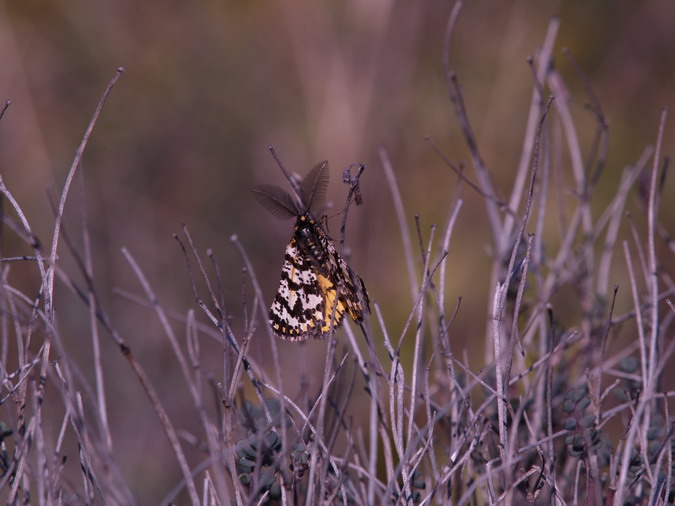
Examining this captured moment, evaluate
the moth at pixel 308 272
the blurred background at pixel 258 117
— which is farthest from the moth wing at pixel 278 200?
the blurred background at pixel 258 117

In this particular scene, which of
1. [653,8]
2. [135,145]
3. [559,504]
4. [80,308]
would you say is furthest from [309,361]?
[653,8]

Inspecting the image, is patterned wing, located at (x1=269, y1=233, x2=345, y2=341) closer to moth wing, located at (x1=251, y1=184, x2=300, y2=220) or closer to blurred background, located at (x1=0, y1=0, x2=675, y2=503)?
moth wing, located at (x1=251, y1=184, x2=300, y2=220)

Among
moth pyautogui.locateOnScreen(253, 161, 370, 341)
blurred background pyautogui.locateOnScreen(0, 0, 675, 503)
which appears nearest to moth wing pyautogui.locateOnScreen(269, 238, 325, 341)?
moth pyautogui.locateOnScreen(253, 161, 370, 341)

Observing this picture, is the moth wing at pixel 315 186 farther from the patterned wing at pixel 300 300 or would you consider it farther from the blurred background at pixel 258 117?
the blurred background at pixel 258 117

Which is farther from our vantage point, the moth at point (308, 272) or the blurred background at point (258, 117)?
the blurred background at point (258, 117)

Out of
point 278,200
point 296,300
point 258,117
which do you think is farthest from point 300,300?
point 258,117

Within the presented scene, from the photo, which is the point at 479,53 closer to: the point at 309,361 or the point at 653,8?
the point at 653,8

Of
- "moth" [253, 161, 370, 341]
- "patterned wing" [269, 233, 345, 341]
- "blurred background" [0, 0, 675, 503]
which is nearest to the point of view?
"moth" [253, 161, 370, 341]
